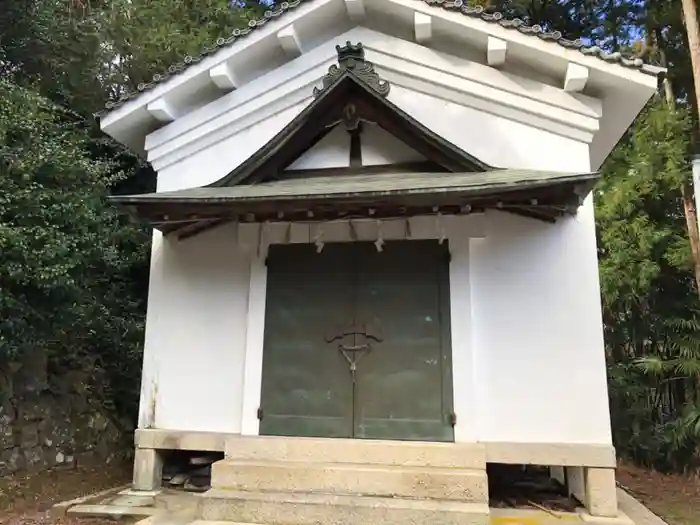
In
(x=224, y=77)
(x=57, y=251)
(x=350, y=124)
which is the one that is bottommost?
(x=57, y=251)

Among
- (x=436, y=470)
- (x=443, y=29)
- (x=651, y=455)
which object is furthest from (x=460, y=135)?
(x=651, y=455)

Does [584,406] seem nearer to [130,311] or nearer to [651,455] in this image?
[651,455]

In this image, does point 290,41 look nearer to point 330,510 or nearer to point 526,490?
point 330,510

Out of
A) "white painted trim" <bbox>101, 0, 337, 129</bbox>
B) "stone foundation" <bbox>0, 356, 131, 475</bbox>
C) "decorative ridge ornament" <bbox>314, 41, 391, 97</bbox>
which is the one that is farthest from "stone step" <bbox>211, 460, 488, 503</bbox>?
"white painted trim" <bbox>101, 0, 337, 129</bbox>

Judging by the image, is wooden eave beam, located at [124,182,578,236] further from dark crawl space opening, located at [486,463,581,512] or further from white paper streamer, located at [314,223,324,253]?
dark crawl space opening, located at [486,463,581,512]

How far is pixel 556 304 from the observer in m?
5.43

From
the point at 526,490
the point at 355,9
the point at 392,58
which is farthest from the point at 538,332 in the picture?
the point at 355,9

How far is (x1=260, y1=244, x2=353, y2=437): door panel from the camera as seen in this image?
5.56 m

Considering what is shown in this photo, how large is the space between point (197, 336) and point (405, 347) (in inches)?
85.7

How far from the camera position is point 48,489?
643cm

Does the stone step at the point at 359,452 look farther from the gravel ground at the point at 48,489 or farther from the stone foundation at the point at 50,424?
the stone foundation at the point at 50,424

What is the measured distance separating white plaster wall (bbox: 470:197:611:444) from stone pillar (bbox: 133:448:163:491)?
3223 millimetres

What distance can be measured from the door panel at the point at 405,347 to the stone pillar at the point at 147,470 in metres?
2.09

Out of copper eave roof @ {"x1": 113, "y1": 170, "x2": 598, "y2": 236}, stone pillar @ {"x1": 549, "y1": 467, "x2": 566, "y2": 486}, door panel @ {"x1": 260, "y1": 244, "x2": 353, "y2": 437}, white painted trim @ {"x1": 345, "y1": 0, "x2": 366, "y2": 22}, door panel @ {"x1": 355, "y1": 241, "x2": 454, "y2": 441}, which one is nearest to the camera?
copper eave roof @ {"x1": 113, "y1": 170, "x2": 598, "y2": 236}
